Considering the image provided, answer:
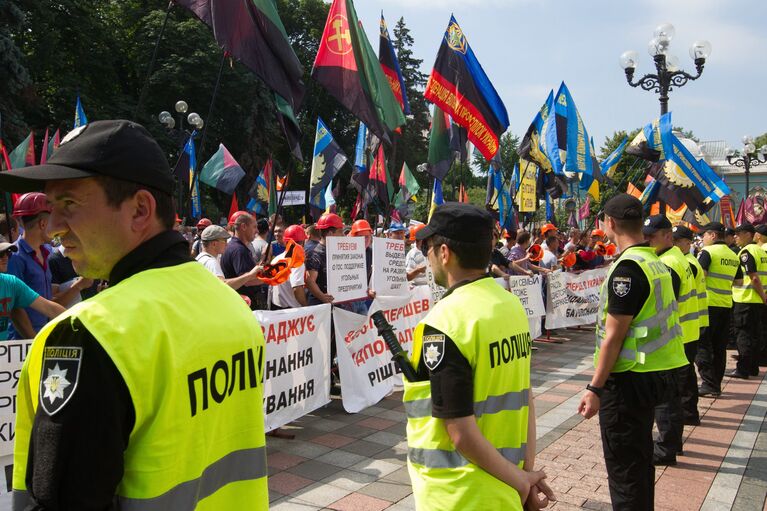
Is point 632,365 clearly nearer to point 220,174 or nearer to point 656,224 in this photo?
point 656,224

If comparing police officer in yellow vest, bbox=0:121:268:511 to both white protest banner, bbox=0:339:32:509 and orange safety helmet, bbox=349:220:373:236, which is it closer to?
white protest banner, bbox=0:339:32:509

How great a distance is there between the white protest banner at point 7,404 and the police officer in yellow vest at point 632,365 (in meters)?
3.64

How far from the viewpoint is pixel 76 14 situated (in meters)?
30.1

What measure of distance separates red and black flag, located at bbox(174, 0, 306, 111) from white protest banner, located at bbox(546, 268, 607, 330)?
7.58 metres

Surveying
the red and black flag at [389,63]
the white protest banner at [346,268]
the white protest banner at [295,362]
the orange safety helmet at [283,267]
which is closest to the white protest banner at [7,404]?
the white protest banner at [295,362]

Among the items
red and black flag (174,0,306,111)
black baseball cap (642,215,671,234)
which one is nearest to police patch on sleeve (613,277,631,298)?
black baseball cap (642,215,671,234)

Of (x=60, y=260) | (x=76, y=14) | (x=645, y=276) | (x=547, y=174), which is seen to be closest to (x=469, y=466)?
(x=645, y=276)

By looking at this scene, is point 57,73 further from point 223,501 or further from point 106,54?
point 223,501

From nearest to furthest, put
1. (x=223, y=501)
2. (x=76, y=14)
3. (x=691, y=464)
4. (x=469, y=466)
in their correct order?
(x=223, y=501) → (x=469, y=466) → (x=691, y=464) → (x=76, y=14)

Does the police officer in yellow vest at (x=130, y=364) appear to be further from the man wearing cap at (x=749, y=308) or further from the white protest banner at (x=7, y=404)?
the man wearing cap at (x=749, y=308)

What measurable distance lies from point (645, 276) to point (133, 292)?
10.7 feet

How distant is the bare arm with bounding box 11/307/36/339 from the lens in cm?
427

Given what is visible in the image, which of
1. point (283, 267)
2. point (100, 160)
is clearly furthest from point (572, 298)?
point (100, 160)

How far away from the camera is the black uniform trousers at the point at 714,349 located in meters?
7.84
